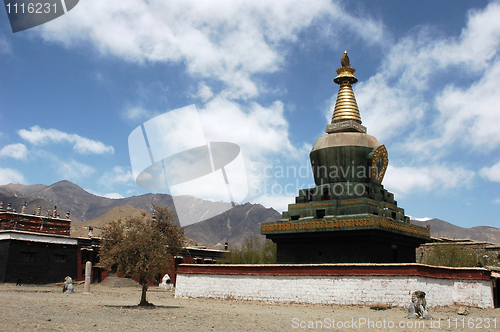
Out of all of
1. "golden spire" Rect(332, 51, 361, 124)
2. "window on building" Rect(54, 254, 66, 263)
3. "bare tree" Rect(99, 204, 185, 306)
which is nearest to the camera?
"bare tree" Rect(99, 204, 185, 306)

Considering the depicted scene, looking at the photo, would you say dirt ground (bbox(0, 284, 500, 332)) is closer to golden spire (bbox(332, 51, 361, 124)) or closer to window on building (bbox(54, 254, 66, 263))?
golden spire (bbox(332, 51, 361, 124))

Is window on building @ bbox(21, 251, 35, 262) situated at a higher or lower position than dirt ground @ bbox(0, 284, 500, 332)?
higher

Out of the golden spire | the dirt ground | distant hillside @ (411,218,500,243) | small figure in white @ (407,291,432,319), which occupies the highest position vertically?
distant hillside @ (411,218,500,243)

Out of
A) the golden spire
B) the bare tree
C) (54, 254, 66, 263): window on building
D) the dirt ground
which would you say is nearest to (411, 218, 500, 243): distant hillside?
the golden spire

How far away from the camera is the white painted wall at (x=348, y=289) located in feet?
67.2

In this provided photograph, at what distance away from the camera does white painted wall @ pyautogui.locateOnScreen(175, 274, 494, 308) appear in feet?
67.2

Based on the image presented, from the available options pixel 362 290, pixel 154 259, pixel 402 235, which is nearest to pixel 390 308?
pixel 362 290

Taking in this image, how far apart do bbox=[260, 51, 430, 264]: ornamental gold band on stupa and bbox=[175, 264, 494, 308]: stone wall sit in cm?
315

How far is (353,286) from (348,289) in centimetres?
30

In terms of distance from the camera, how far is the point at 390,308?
20234 millimetres

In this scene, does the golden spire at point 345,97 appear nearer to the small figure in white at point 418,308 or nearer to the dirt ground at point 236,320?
the dirt ground at point 236,320

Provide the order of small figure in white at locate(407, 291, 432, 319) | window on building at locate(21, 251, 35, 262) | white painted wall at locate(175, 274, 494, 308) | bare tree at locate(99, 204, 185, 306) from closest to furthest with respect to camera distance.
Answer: small figure in white at locate(407, 291, 432, 319) → bare tree at locate(99, 204, 185, 306) → white painted wall at locate(175, 274, 494, 308) → window on building at locate(21, 251, 35, 262)

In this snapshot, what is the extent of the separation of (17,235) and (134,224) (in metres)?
22.0

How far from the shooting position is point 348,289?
21359 millimetres
